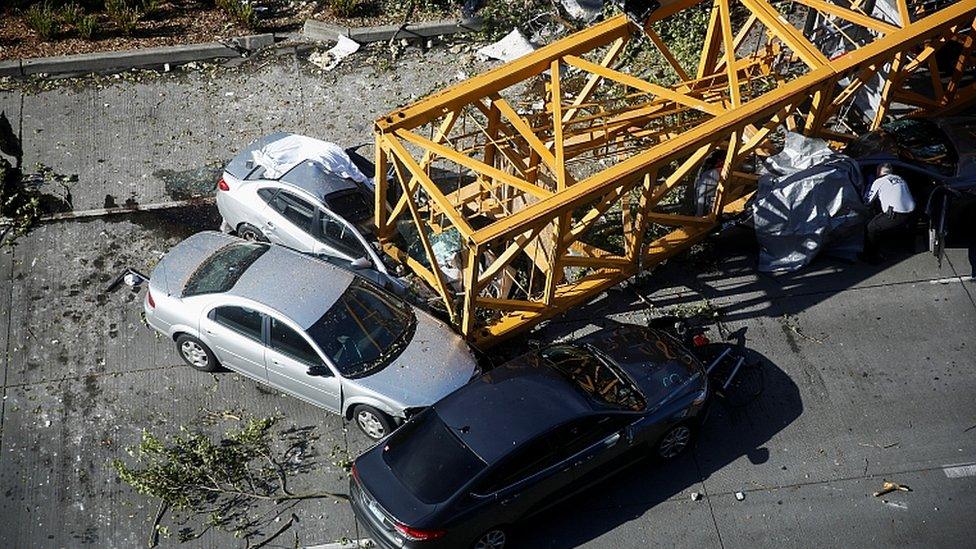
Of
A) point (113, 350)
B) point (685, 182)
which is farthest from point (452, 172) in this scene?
point (113, 350)

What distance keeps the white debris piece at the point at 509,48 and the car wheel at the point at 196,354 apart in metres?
6.37

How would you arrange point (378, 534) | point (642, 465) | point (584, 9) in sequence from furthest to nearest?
1. point (584, 9)
2. point (642, 465)
3. point (378, 534)

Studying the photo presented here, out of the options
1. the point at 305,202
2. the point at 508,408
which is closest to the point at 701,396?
the point at 508,408

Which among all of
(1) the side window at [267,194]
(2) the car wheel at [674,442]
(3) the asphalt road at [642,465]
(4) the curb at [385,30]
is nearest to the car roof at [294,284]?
(1) the side window at [267,194]

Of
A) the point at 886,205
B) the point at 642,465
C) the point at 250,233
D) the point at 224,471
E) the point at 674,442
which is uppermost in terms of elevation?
the point at 886,205

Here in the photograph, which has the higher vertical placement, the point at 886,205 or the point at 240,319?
the point at 886,205

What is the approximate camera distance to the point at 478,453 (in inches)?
359

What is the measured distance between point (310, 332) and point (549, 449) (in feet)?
8.69

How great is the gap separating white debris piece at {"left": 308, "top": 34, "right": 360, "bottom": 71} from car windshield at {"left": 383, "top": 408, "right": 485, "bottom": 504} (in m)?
6.89

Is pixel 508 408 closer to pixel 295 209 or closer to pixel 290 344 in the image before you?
pixel 290 344

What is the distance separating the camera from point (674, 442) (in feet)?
33.2

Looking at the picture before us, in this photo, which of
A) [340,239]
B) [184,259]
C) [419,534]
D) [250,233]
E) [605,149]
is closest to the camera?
[419,534]

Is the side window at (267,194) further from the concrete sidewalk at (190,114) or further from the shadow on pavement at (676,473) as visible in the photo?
the shadow on pavement at (676,473)

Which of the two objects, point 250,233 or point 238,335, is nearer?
point 238,335
